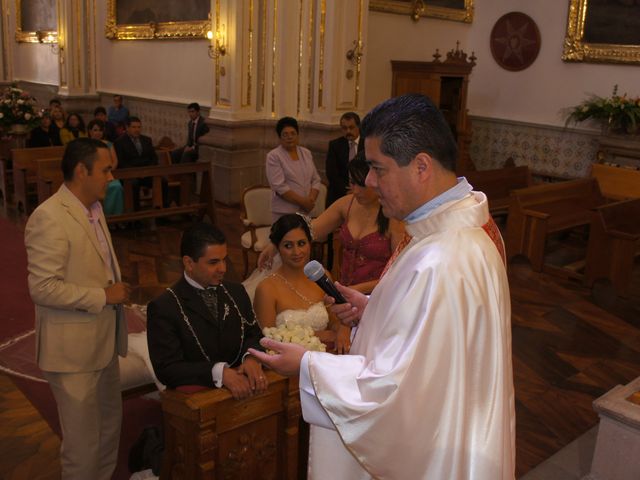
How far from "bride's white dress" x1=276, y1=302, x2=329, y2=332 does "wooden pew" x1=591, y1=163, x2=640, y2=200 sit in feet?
22.2

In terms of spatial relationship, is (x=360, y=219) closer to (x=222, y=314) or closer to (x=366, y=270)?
(x=366, y=270)

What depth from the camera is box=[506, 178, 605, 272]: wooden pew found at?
7484 millimetres

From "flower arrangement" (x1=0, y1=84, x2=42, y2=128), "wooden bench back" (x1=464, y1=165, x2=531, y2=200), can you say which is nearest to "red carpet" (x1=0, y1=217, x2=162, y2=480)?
"flower arrangement" (x1=0, y1=84, x2=42, y2=128)

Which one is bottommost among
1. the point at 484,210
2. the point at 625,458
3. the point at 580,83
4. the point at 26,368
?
the point at 26,368

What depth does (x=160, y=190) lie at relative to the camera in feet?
28.9

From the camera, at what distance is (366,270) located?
3.88m

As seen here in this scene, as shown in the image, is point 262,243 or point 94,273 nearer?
point 94,273

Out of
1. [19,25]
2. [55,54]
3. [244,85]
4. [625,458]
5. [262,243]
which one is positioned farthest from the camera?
[19,25]

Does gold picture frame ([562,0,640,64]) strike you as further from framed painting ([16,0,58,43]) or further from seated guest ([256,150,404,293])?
framed painting ([16,0,58,43])

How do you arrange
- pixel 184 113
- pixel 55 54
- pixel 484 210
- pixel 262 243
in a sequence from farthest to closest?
pixel 55 54 → pixel 184 113 → pixel 262 243 → pixel 484 210

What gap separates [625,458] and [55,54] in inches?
614

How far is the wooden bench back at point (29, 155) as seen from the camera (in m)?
9.11

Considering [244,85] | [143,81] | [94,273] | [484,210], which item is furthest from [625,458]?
[143,81]

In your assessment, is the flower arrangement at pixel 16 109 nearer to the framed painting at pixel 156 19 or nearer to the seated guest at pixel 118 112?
the framed painting at pixel 156 19
